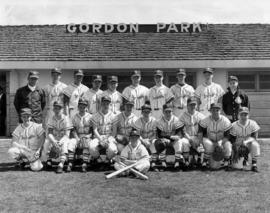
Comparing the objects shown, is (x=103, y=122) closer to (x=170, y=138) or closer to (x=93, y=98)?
(x=93, y=98)

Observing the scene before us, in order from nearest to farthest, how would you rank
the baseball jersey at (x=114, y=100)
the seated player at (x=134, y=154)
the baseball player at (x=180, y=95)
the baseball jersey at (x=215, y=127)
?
the seated player at (x=134, y=154) → the baseball jersey at (x=215, y=127) → the baseball jersey at (x=114, y=100) → the baseball player at (x=180, y=95)

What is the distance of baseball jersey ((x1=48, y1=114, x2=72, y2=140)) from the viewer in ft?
28.7

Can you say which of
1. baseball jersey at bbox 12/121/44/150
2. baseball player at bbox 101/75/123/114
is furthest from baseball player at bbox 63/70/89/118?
baseball jersey at bbox 12/121/44/150

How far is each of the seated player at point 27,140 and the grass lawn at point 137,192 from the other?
0.34 meters

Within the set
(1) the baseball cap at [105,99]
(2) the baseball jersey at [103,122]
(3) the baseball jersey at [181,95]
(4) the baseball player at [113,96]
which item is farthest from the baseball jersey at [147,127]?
(3) the baseball jersey at [181,95]

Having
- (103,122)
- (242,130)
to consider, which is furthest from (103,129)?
(242,130)

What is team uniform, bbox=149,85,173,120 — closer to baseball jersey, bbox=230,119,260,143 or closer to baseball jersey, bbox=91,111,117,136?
baseball jersey, bbox=91,111,117,136

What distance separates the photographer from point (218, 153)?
27.5 ft

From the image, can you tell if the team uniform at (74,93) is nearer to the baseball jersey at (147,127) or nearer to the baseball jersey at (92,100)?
the baseball jersey at (92,100)

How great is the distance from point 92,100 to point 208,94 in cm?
241

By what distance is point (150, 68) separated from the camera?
14578mm

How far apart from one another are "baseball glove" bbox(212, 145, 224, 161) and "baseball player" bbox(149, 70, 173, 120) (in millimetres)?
1753

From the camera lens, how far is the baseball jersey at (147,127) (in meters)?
8.79

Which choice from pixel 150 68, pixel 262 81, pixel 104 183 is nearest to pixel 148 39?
pixel 150 68
